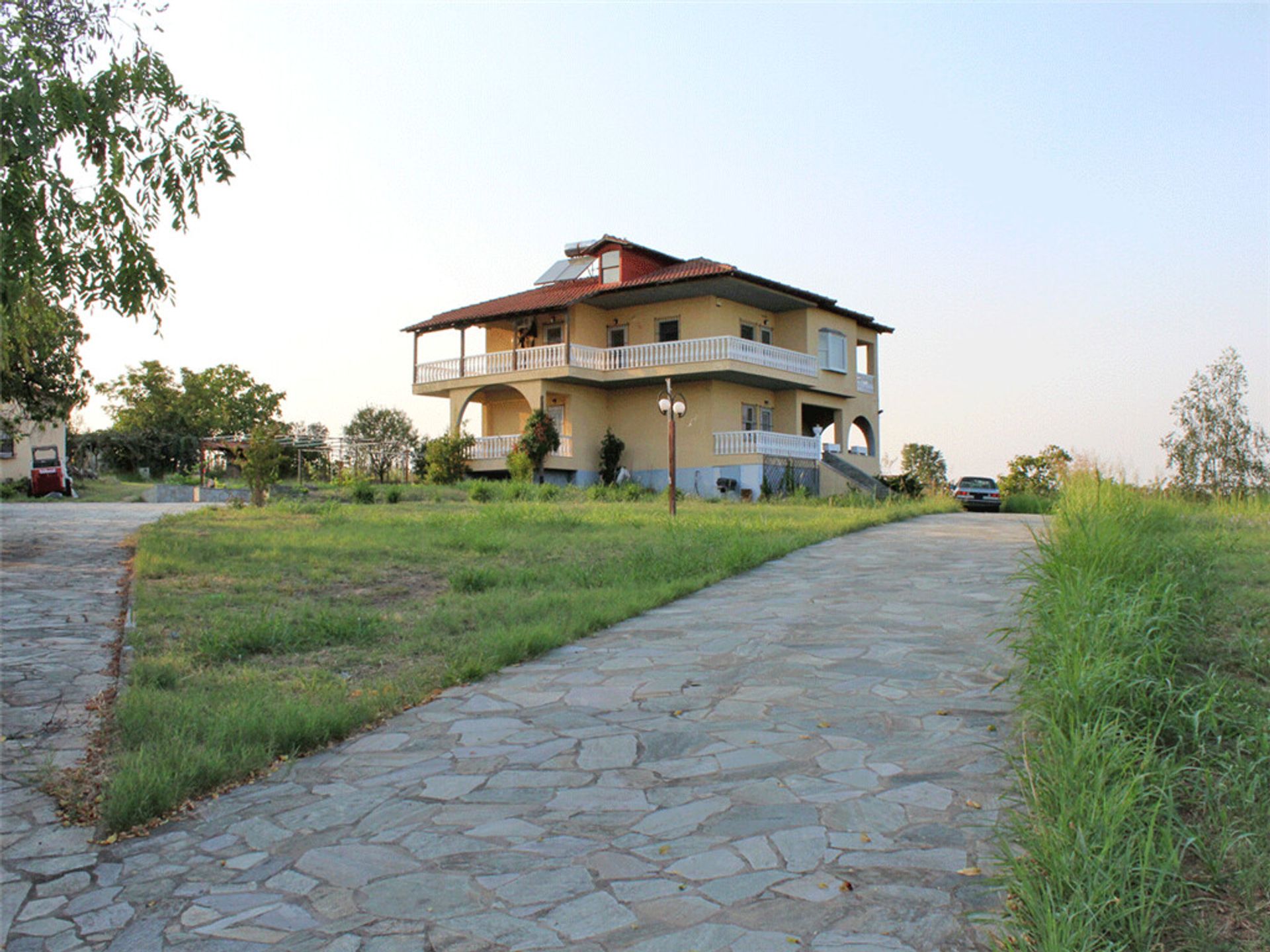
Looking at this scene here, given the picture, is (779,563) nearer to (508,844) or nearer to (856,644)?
(856,644)

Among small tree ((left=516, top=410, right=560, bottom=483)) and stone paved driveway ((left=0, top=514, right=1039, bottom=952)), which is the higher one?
small tree ((left=516, top=410, right=560, bottom=483))

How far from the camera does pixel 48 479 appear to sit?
26359 millimetres

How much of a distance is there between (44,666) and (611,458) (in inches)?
884

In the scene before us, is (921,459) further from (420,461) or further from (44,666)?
(44,666)

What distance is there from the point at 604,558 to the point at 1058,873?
8.00 m

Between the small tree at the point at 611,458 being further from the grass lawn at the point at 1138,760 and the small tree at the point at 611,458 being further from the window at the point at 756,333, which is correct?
the grass lawn at the point at 1138,760

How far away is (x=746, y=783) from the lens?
A: 3.99 m

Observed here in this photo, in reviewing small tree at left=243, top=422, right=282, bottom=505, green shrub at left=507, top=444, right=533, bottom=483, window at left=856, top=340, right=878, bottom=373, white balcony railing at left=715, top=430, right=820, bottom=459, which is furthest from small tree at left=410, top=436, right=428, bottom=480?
window at left=856, top=340, right=878, bottom=373

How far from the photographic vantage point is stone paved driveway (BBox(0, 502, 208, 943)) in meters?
3.71

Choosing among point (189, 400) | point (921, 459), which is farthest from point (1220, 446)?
point (189, 400)

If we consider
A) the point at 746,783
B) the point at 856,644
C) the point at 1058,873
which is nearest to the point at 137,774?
the point at 746,783

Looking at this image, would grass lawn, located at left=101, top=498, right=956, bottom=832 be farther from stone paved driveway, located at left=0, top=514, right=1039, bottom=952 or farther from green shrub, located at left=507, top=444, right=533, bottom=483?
green shrub, located at left=507, top=444, right=533, bottom=483

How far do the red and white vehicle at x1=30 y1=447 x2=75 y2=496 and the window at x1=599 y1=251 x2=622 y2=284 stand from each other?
16.1 metres

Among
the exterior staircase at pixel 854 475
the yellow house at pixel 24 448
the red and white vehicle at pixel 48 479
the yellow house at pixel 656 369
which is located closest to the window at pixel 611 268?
the yellow house at pixel 656 369
